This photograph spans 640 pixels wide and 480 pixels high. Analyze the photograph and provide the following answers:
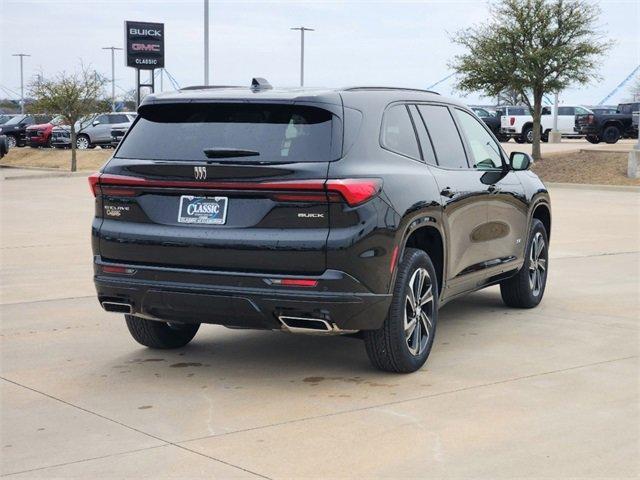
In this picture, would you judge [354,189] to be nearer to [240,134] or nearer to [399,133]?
[240,134]

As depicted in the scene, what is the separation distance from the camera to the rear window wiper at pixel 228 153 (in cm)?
650

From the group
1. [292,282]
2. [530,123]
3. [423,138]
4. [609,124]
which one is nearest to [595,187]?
[609,124]

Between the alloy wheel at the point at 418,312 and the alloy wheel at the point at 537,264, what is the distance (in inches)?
97.8

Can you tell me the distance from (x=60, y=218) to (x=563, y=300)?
1050 centimetres

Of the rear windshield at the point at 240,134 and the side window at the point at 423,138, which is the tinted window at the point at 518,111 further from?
the rear windshield at the point at 240,134

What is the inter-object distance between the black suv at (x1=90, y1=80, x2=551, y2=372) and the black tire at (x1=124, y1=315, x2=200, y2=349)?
686 mm

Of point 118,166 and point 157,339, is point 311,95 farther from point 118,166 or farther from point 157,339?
point 157,339

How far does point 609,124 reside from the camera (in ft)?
152

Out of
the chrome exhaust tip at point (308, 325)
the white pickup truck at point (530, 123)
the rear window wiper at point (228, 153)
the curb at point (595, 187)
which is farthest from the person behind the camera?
the white pickup truck at point (530, 123)

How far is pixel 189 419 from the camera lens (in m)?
5.93

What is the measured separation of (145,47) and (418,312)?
36493 millimetres

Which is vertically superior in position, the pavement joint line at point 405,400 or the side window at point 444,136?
the side window at point 444,136

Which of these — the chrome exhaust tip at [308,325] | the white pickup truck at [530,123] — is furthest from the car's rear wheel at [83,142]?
the chrome exhaust tip at [308,325]

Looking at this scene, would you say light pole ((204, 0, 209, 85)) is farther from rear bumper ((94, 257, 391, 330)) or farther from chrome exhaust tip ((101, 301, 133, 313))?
rear bumper ((94, 257, 391, 330))
